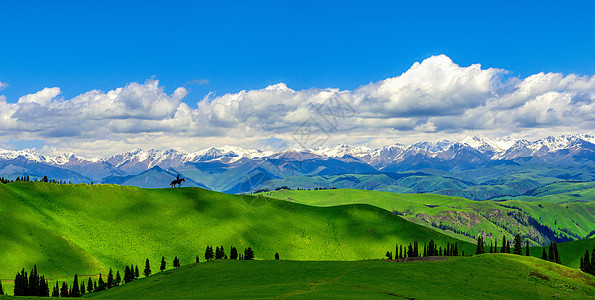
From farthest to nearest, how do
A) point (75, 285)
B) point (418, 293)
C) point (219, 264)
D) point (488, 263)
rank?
point (75, 285) → point (219, 264) → point (488, 263) → point (418, 293)

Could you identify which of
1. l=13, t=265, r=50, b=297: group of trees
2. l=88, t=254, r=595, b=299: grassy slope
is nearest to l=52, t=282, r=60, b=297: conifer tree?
l=13, t=265, r=50, b=297: group of trees

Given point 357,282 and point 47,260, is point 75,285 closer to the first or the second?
point 47,260

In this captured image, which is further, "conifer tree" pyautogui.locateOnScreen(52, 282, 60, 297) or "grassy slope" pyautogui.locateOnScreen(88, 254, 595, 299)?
"conifer tree" pyautogui.locateOnScreen(52, 282, 60, 297)

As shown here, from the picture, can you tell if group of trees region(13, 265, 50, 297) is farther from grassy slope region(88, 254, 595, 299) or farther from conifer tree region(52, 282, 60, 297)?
grassy slope region(88, 254, 595, 299)

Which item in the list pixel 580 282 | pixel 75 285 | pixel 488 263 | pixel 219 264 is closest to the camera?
pixel 580 282

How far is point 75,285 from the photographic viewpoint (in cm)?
14775

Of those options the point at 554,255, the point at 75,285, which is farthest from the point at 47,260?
the point at 554,255

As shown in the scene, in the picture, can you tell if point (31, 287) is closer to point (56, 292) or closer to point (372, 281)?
point (56, 292)

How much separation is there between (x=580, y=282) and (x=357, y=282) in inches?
2402

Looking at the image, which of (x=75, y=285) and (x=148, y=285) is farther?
(x=75, y=285)

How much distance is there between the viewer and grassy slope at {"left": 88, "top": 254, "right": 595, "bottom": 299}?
3428 inches

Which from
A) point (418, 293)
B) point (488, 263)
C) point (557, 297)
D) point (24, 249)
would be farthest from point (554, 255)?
point (24, 249)

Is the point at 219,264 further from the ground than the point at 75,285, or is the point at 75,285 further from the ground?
the point at 219,264

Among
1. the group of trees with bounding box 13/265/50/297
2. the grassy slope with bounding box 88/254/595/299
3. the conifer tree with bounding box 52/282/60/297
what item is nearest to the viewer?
the grassy slope with bounding box 88/254/595/299
